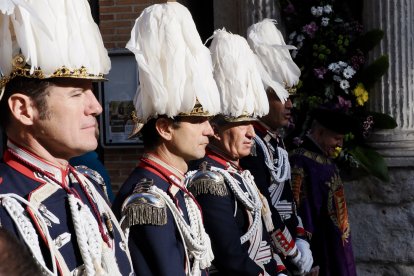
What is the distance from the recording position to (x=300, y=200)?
5.86 m

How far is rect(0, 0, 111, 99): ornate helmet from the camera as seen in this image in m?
2.72

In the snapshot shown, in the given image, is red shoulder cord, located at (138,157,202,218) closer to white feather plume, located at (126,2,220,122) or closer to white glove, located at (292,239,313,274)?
white feather plume, located at (126,2,220,122)

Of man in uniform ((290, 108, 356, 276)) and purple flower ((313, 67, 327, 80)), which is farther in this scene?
purple flower ((313, 67, 327, 80))

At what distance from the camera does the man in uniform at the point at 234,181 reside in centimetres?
401

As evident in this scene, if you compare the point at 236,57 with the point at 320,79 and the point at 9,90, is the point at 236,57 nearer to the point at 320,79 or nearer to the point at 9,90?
the point at 9,90

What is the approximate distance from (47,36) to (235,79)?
194 centimetres

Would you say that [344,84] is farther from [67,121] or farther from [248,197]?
[67,121]

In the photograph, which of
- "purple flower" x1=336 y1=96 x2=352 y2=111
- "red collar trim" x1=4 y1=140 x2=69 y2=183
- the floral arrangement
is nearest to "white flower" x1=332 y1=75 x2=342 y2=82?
the floral arrangement

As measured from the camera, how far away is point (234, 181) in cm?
427

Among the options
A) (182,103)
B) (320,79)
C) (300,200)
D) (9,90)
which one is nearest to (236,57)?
(182,103)

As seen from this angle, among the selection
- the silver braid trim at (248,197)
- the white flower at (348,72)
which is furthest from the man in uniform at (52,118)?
the white flower at (348,72)

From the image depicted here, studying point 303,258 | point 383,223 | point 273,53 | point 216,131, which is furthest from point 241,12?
point 216,131

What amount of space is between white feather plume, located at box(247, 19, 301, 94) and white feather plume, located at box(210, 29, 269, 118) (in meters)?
1.02

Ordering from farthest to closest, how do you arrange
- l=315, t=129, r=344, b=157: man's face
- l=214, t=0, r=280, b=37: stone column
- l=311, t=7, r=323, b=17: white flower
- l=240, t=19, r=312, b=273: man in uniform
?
1. l=214, t=0, r=280, b=37: stone column
2. l=311, t=7, r=323, b=17: white flower
3. l=315, t=129, r=344, b=157: man's face
4. l=240, t=19, r=312, b=273: man in uniform
